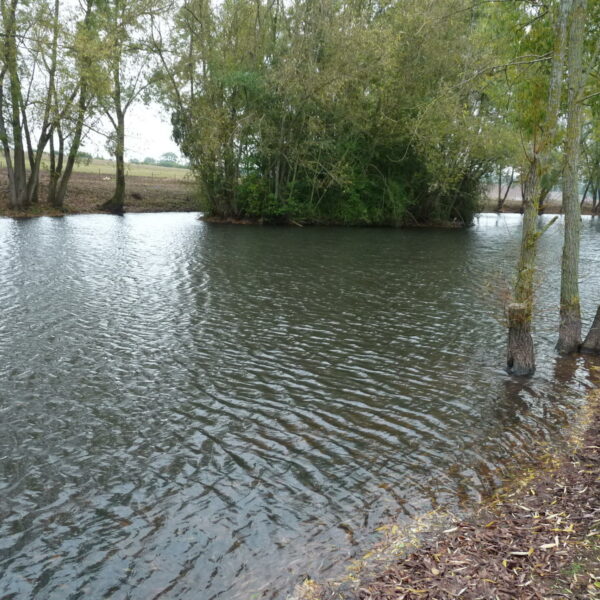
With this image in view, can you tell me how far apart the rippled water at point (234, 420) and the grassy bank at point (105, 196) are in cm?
3154

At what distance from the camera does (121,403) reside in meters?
10.7

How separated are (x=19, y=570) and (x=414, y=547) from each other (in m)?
4.30

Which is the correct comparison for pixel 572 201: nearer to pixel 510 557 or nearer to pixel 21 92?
pixel 510 557

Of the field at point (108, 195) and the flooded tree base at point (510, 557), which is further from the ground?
the field at point (108, 195)

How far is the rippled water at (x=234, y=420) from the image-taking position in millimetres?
6285

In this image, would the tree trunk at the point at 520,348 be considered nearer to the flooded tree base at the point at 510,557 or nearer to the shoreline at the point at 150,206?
the flooded tree base at the point at 510,557

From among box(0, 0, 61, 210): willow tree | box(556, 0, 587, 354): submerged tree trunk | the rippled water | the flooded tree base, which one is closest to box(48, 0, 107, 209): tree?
box(0, 0, 61, 210): willow tree

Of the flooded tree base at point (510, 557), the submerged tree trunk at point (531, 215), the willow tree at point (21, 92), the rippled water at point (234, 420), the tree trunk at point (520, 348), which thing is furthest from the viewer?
the willow tree at point (21, 92)

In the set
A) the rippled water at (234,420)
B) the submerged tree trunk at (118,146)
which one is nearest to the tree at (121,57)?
the submerged tree trunk at (118,146)

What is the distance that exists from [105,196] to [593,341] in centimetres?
5701

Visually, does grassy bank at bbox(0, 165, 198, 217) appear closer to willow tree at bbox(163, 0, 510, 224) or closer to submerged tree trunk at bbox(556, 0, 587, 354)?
willow tree at bbox(163, 0, 510, 224)

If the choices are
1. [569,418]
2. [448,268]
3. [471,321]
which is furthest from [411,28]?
[569,418]

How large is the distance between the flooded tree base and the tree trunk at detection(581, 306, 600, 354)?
24.7 feet

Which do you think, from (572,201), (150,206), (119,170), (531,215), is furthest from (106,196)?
(531,215)
